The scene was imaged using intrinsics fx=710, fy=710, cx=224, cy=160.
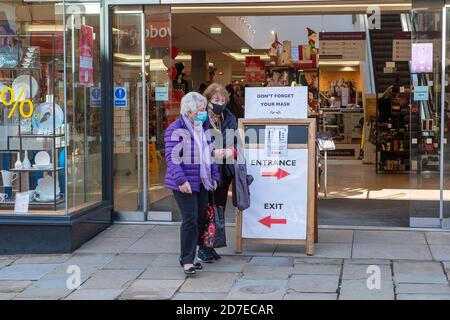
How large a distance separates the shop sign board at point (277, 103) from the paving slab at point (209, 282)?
5.45ft

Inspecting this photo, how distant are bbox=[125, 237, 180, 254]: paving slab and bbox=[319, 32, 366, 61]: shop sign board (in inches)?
423

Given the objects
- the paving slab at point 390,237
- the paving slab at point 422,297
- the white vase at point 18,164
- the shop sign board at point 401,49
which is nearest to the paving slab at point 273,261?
the paving slab at point 390,237

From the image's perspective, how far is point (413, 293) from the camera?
5.64 meters

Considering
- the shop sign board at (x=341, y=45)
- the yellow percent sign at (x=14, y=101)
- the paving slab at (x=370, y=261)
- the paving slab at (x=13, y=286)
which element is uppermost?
the shop sign board at (x=341, y=45)

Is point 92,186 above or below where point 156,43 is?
below

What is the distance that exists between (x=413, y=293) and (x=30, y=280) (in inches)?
130

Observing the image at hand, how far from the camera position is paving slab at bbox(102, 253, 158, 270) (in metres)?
6.74

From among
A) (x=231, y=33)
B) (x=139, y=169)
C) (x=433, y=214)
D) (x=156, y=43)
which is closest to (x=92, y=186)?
(x=139, y=169)

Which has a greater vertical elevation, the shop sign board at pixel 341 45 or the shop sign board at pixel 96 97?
the shop sign board at pixel 341 45

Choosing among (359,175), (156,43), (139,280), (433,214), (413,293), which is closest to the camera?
(413,293)

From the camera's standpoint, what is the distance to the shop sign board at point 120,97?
28.7 ft

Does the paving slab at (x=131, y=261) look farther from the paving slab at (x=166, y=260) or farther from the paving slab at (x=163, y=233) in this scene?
the paving slab at (x=163, y=233)

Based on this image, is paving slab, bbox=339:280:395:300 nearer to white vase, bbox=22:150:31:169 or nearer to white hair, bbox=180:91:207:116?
white hair, bbox=180:91:207:116

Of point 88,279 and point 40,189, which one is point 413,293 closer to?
point 88,279
